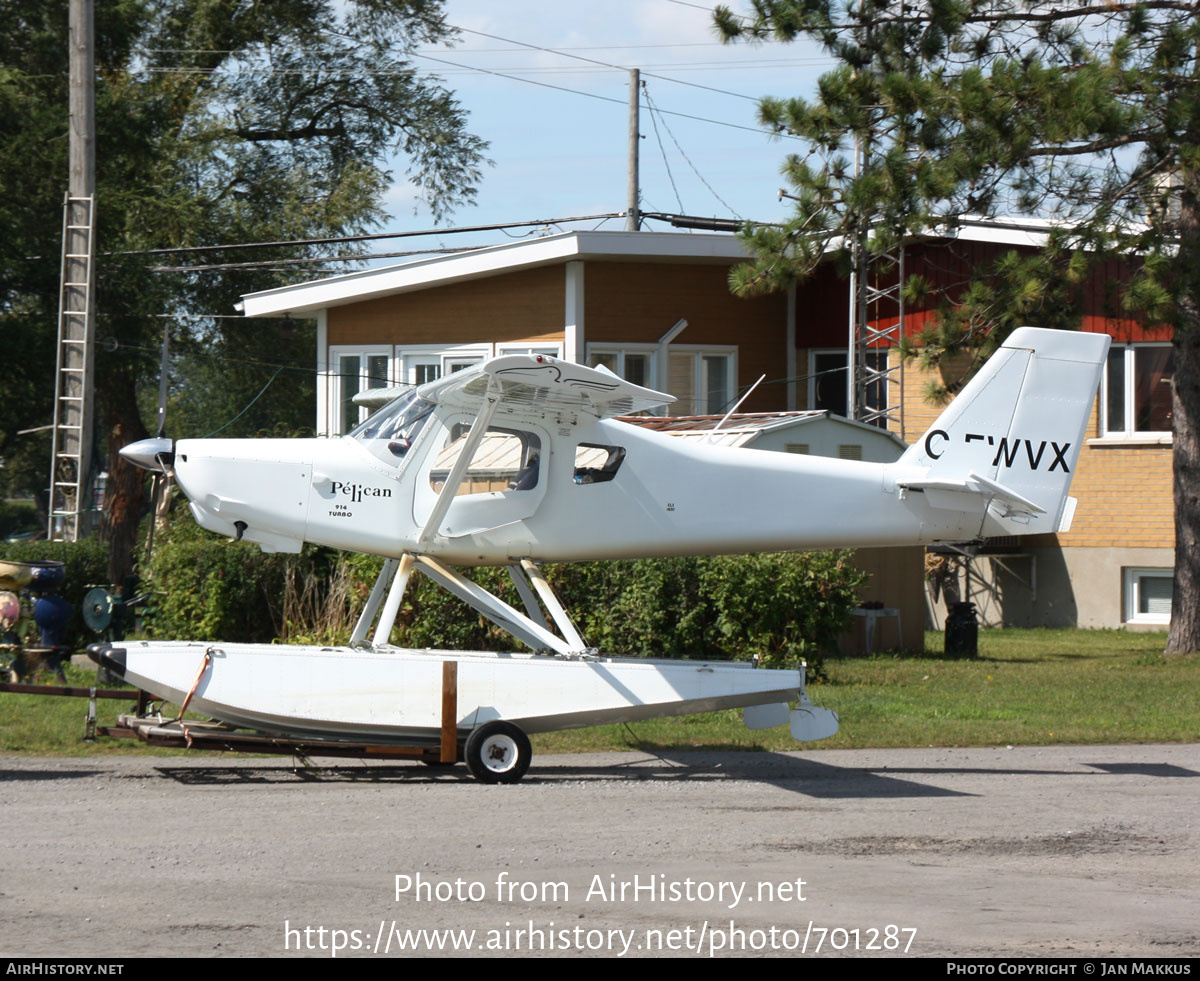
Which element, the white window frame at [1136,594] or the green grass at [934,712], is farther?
the white window frame at [1136,594]

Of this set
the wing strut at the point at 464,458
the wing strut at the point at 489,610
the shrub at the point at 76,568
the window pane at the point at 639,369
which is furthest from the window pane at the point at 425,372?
the wing strut at the point at 464,458

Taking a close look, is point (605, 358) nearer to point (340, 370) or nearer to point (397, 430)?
point (340, 370)

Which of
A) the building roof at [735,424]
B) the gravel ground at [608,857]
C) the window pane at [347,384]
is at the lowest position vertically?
the gravel ground at [608,857]

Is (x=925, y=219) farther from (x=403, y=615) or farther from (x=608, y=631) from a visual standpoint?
(x=403, y=615)

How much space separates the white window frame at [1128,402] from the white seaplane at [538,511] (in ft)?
42.6

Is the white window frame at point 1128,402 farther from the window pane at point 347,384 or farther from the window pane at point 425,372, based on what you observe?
the window pane at point 347,384

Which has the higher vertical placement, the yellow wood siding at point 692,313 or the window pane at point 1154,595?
the yellow wood siding at point 692,313

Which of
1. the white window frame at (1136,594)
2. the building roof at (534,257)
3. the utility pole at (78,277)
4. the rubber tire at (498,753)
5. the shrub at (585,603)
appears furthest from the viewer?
the white window frame at (1136,594)

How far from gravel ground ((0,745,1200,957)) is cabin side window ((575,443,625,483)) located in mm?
2241

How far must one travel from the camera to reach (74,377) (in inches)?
768

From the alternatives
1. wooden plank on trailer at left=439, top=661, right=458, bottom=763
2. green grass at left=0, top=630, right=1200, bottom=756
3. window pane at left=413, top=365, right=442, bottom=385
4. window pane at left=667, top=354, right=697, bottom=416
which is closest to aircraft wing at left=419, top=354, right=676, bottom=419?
wooden plank on trailer at left=439, top=661, right=458, bottom=763

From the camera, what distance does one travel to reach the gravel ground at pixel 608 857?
606cm

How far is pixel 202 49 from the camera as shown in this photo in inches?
1348
